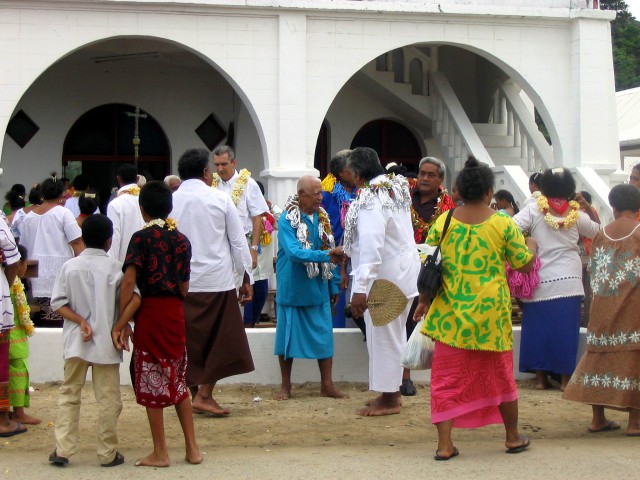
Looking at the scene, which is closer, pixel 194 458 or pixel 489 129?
pixel 194 458

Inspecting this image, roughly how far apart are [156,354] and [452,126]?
34.3 feet

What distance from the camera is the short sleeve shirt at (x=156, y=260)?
223 inches

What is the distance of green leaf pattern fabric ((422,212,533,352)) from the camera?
19.0ft

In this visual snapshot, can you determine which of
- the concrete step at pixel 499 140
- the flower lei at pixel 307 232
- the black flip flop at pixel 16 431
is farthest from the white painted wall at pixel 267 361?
the concrete step at pixel 499 140

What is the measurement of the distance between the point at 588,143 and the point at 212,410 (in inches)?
325

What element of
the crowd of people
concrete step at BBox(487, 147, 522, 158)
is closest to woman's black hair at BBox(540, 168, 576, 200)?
the crowd of people

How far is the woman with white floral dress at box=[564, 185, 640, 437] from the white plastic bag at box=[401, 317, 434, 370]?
101 centimetres

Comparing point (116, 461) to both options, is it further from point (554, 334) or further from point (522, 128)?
point (522, 128)

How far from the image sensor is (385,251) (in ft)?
23.3

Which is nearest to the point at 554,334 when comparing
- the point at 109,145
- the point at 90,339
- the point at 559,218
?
the point at 559,218

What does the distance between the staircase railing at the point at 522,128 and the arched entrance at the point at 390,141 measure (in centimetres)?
153

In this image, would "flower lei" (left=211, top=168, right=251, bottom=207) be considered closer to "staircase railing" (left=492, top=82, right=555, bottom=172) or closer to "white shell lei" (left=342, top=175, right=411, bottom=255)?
"white shell lei" (left=342, top=175, right=411, bottom=255)

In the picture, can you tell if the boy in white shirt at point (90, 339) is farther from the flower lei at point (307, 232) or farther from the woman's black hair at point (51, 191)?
the woman's black hair at point (51, 191)

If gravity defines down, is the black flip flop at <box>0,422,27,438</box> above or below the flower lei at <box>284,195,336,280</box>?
below
